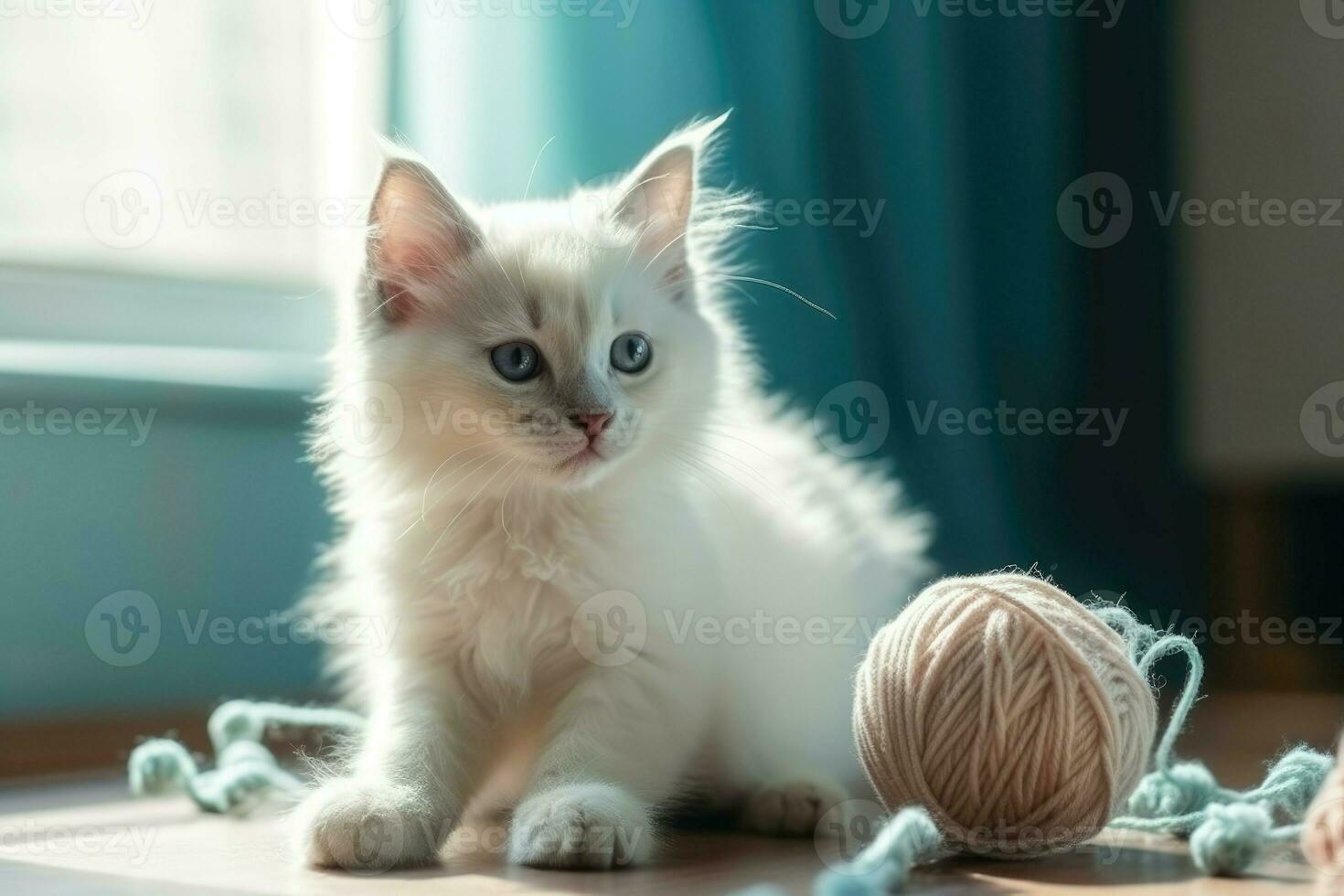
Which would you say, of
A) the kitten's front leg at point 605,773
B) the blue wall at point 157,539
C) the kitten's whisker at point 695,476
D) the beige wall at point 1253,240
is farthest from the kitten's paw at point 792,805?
the beige wall at point 1253,240

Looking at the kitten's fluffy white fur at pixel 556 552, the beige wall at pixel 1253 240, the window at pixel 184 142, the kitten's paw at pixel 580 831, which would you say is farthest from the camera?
the beige wall at pixel 1253 240

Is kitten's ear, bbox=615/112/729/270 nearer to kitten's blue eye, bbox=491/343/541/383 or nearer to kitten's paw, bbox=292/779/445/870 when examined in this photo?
kitten's blue eye, bbox=491/343/541/383

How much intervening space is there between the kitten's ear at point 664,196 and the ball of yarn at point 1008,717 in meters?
0.60

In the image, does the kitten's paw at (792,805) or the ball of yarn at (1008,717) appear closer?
the ball of yarn at (1008,717)

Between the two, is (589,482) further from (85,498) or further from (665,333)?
(85,498)

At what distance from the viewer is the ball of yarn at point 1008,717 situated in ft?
3.99

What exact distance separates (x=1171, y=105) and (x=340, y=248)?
5.96 feet

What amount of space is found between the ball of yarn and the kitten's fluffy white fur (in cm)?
28

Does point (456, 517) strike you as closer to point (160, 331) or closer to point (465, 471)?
point (465, 471)

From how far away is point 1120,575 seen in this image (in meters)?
2.89

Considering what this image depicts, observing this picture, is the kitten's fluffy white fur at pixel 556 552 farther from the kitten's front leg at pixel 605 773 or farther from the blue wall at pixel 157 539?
the blue wall at pixel 157 539

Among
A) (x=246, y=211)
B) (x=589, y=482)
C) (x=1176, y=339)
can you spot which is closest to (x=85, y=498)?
(x=246, y=211)

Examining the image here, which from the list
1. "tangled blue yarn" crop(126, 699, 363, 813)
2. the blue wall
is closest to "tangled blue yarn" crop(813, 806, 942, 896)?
"tangled blue yarn" crop(126, 699, 363, 813)

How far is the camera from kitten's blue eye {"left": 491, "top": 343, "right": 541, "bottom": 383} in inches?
57.8
